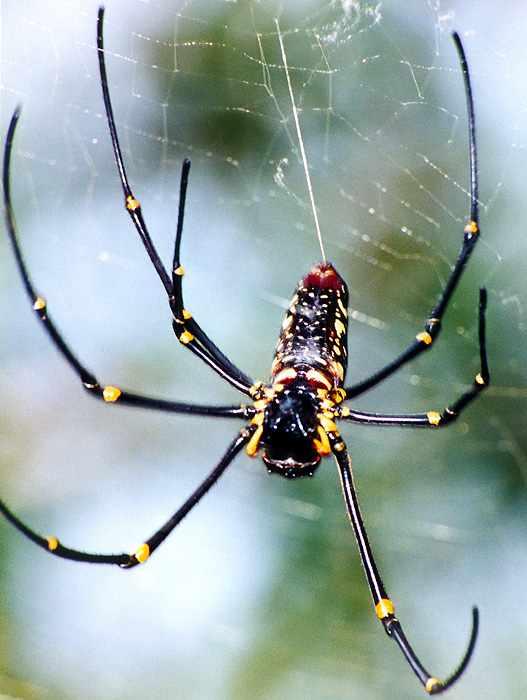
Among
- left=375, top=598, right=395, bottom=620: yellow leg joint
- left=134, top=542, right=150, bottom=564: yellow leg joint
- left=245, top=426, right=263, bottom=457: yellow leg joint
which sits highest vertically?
left=245, top=426, right=263, bottom=457: yellow leg joint

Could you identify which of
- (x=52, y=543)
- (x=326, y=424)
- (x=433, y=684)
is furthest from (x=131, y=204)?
(x=433, y=684)

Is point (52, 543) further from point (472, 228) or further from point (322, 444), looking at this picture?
point (472, 228)

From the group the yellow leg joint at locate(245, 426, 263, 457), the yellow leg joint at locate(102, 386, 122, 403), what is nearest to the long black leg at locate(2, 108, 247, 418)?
the yellow leg joint at locate(102, 386, 122, 403)

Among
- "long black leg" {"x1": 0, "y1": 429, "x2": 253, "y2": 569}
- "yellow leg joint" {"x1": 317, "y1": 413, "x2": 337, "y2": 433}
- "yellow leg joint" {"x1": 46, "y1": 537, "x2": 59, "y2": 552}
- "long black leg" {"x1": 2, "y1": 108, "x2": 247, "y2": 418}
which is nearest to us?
"long black leg" {"x1": 2, "y1": 108, "x2": 247, "y2": 418}

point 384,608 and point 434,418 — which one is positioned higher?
point 434,418

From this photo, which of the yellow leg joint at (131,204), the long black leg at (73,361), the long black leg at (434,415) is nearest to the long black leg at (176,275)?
the yellow leg joint at (131,204)

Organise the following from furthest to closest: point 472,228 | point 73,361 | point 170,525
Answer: point 170,525 → point 472,228 → point 73,361

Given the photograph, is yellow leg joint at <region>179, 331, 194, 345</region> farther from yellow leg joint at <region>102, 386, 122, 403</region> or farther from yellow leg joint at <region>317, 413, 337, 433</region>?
yellow leg joint at <region>317, 413, 337, 433</region>
